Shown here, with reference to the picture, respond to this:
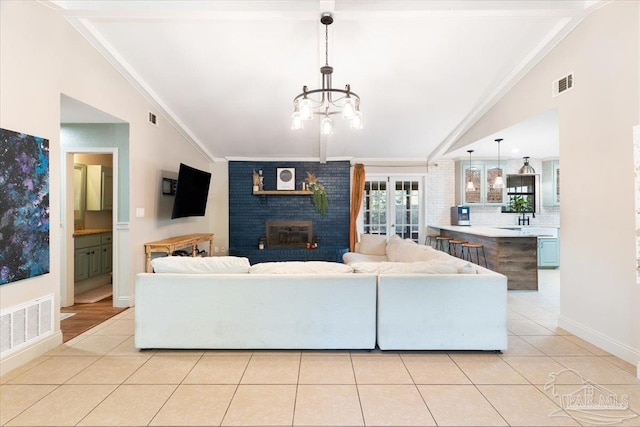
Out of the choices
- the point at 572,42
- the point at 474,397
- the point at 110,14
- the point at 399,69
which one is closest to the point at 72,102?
the point at 110,14

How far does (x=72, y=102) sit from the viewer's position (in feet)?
11.0

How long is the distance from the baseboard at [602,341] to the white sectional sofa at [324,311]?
0.94 metres

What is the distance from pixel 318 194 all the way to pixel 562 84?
4.54m

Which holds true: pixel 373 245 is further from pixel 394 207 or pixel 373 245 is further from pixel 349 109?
pixel 349 109

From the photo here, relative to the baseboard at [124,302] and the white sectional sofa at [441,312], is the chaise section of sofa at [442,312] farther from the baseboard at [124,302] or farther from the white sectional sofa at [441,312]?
the baseboard at [124,302]

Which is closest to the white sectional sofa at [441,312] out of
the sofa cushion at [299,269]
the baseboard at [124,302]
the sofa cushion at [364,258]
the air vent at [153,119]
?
the sofa cushion at [299,269]

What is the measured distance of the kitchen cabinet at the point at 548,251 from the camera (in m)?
6.40

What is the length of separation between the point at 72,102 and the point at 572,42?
4.97 m

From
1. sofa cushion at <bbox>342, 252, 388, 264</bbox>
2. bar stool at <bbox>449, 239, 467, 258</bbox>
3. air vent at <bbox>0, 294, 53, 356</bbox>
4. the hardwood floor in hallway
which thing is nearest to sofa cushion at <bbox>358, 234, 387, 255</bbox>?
sofa cushion at <bbox>342, 252, 388, 264</bbox>

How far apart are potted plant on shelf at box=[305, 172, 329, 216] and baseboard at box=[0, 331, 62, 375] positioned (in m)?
4.89

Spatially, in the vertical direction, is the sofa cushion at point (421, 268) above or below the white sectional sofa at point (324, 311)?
above

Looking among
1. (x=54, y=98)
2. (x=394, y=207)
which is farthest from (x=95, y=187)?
(x=394, y=207)

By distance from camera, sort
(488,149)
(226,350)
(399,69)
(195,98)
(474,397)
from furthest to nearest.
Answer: (488,149), (195,98), (399,69), (226,350), (474,397)

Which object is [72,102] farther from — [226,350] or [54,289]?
[226,350]
